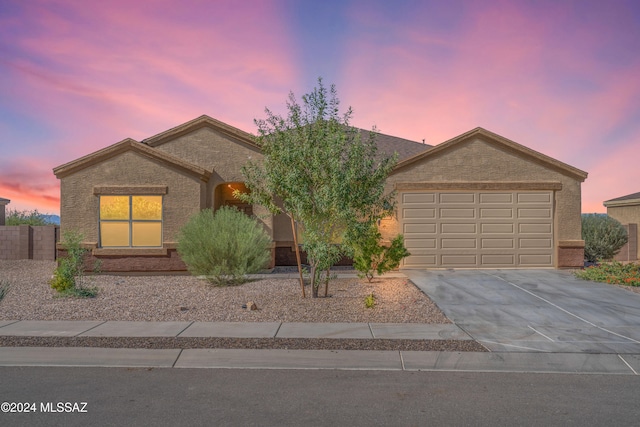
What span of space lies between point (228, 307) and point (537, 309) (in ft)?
22.0

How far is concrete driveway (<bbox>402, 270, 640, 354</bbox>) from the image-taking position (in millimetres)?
8070

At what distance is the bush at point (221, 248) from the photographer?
1374 centimetres

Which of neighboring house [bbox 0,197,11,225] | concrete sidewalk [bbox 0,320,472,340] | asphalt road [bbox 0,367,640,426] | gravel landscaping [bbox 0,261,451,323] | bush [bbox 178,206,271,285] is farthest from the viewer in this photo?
neighboring house [bbox 0,197,11,225]

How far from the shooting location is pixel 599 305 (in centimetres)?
1119

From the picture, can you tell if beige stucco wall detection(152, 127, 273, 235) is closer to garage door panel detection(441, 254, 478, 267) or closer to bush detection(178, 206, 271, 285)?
bush detection(178, 206, 271, 285)

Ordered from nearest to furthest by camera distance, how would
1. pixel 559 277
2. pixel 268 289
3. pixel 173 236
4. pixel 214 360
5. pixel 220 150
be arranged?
pixel 214 360 → pixel 268 289 → pixel 559 277 → pixel 173 236 → pixel 220 150

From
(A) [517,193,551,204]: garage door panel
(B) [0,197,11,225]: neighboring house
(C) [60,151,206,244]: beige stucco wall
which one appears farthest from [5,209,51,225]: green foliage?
(A) [517,193,551,204]: garage door panel

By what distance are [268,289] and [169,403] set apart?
25.2ft

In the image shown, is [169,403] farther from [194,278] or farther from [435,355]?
[194,278]

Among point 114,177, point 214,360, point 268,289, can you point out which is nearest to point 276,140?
point 268,289

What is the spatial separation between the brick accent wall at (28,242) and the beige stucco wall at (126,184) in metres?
5.99

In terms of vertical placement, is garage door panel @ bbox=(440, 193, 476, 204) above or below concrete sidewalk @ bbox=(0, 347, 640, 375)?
above

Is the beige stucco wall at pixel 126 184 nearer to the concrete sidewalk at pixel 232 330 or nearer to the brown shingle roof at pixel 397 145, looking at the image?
the concrete sidewalk at pixel 232 330

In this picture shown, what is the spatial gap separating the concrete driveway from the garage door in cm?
113
